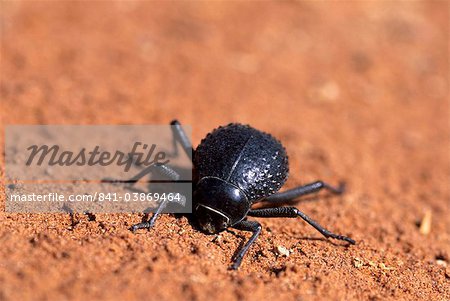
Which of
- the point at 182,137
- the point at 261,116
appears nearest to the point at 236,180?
the point at 182,137

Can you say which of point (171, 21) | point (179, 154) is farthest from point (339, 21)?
point (179, 154)

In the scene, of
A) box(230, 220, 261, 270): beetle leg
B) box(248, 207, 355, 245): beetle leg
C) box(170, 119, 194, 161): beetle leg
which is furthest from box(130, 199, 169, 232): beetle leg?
box(170, 119, 194, 161): beetle leg

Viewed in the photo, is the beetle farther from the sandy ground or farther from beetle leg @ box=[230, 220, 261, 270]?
the sandy ground

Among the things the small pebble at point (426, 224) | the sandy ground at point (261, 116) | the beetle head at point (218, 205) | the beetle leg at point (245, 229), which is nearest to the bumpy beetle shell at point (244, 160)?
the beetle head at point (218, 205)

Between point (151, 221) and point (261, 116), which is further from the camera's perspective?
point (261, 116)

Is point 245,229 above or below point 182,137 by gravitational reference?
below

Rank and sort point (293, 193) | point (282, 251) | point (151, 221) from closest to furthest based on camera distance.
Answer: point (151, 221)
point (282, 251)
point (293, 193)

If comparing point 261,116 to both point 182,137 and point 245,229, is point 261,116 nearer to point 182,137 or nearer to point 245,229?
point 182,137
